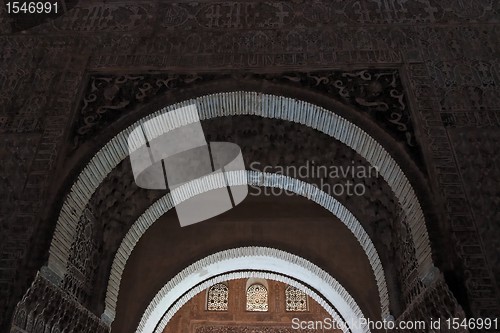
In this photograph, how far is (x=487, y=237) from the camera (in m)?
3.39

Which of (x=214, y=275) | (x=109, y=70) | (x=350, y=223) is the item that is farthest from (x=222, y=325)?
(x=109, y=70)

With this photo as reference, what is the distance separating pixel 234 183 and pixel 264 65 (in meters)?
1.45

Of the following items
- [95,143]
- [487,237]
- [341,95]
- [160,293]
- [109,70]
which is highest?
[109,70]

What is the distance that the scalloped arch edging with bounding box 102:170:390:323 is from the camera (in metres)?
4.47

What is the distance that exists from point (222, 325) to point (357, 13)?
319 inches

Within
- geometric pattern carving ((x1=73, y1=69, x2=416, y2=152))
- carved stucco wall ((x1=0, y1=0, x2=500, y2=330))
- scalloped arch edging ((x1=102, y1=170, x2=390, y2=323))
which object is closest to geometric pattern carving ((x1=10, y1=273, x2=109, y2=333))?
carved stucco wall ((x1=0, y1=0, x2=500, y2=330))

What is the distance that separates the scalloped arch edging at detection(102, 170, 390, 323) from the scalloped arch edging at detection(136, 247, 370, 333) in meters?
1.43

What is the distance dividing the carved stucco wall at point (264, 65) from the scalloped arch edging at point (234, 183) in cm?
112

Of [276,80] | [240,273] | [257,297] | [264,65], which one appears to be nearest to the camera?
[276,80]

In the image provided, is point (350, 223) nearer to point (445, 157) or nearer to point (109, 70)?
point (445, 157)

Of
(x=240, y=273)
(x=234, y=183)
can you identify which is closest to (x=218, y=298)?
(x=240, y=273)

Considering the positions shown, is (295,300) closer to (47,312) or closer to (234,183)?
(234,183)

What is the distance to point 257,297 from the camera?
455 inches

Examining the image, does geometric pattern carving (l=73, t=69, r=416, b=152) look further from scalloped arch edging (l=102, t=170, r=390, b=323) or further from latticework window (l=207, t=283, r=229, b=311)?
latticework window (l=207, t=283, r=229, b=311)
